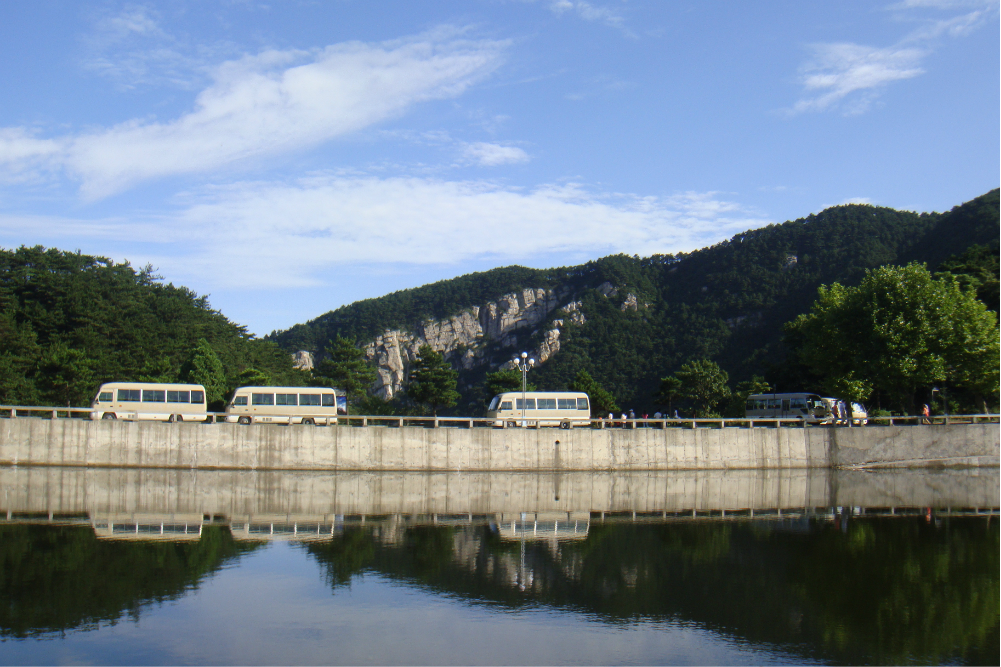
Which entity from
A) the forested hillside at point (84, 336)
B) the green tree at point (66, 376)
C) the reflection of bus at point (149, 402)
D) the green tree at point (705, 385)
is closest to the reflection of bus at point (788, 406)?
the green tree at point (705, 385)

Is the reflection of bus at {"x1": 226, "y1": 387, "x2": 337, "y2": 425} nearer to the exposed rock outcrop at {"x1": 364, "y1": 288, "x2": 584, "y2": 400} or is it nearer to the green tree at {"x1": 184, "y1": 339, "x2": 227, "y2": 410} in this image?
the green tree at {"x1": 184, "y1": 339, "x2": 227, "y2": 410}

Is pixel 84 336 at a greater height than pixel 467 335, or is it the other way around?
pixel 467 335

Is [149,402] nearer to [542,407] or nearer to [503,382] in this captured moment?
[542,407]

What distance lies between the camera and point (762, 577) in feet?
48.6

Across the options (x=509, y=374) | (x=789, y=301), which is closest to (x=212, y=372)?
(x=509, y=374)

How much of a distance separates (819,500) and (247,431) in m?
A: 25.6

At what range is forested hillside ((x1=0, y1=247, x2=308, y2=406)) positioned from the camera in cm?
4969

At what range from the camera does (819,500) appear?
2789 cm

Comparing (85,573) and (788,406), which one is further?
(788,406)

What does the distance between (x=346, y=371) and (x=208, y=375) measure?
669 inches

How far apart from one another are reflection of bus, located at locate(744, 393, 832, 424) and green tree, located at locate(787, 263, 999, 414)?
10.2 metres

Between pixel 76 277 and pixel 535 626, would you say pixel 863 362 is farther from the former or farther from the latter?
pixel 76 277

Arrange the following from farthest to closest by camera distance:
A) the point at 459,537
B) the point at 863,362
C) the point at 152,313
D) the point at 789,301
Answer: the point at 789,301
the point at 152,313
the point at 863,362
the point at 459,537

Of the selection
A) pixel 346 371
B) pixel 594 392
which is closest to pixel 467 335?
pixel 346 371
